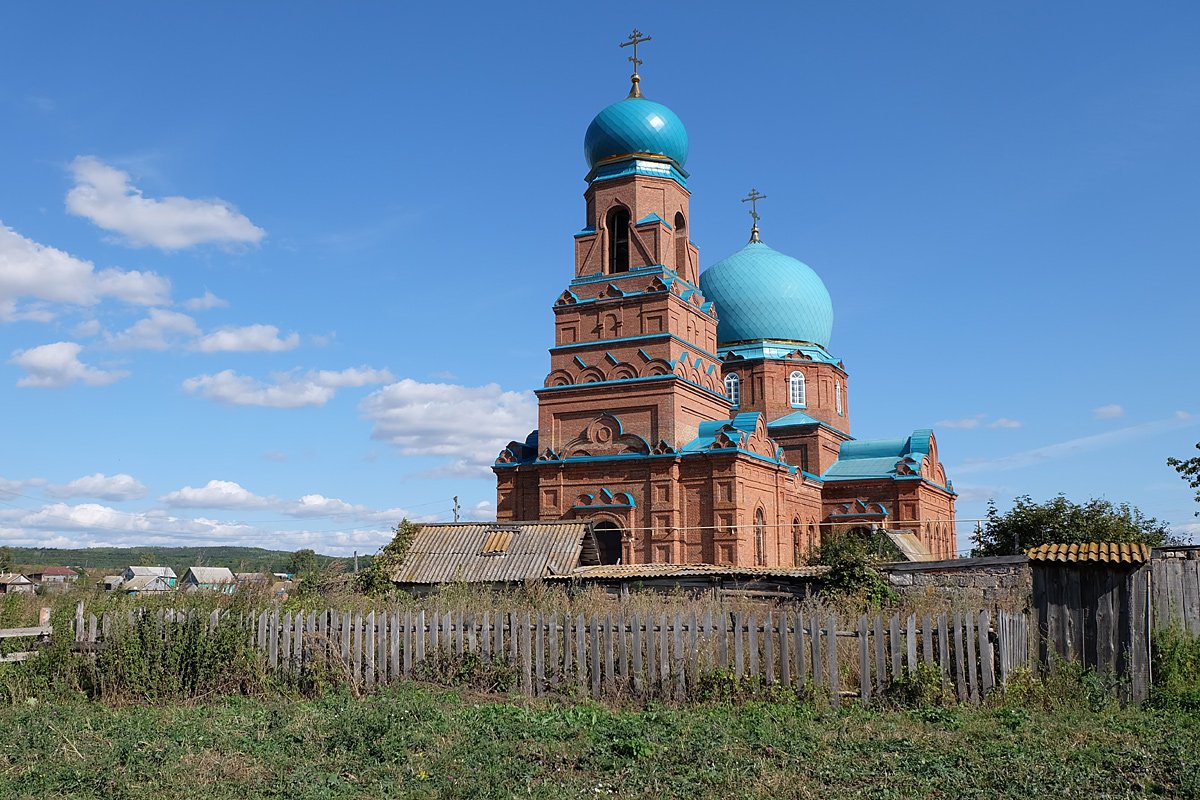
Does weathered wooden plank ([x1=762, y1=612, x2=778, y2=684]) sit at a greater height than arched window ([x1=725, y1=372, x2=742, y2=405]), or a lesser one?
lesser

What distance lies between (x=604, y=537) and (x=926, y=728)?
23.7 m

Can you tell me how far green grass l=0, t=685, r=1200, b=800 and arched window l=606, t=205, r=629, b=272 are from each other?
84.9 ft

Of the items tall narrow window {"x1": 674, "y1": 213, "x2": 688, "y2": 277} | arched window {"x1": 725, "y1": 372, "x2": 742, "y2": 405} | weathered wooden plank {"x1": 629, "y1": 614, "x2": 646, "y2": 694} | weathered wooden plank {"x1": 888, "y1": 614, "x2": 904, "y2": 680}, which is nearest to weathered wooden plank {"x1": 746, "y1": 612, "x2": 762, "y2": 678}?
weathered wooden plank {"x1": 629, "y1": 614, "x2": 646, "y2": 694}

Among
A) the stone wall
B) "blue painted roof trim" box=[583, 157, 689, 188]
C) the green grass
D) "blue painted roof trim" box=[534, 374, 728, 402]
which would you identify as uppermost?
"blue painted roof trim" box=[583, 157, 689, 188]

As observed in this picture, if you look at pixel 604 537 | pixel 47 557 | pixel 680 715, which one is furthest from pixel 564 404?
pixel 47 557

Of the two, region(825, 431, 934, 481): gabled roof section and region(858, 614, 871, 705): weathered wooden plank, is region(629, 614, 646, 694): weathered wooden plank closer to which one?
region(858, 614, 871, 705): weathered wooden plank

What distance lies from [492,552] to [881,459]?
23.6 meters

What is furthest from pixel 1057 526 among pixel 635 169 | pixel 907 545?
pixel 635 169

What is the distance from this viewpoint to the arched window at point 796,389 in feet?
134

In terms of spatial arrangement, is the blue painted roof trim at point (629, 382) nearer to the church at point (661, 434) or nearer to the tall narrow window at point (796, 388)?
the church at point (661, 434)

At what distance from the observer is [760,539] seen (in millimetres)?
32969

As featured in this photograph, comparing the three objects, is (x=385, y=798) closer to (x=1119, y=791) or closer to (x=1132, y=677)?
(x=1119, y=791)

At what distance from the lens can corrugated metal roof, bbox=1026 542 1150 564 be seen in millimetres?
10727

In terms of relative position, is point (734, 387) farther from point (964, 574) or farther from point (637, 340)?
point (964, 574)
